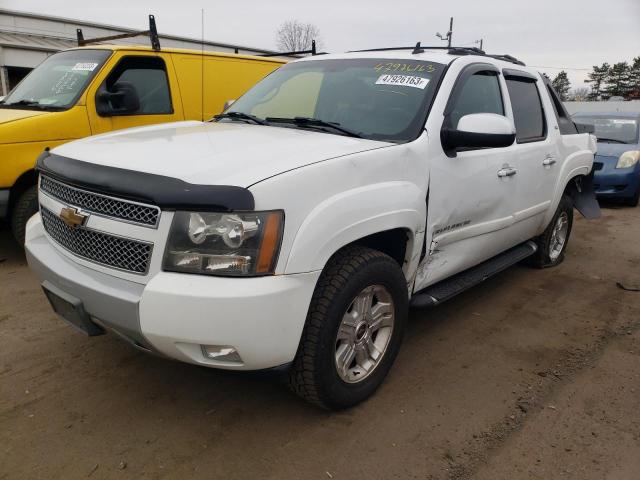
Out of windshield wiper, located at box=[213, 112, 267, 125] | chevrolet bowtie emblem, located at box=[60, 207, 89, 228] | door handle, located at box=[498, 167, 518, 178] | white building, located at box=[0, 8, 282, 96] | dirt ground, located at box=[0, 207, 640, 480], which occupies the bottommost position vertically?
dirt ground, located at box=[0, 207, 640, 480]

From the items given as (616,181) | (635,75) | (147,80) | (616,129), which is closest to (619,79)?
(635,75)

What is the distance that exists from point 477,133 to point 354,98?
31.4 inches

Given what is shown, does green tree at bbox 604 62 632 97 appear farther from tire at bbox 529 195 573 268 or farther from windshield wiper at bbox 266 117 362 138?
windshield wiper at bbox 266 117 362 138

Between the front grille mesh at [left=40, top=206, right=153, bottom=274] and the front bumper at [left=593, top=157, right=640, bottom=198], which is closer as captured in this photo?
the front grille mesh at [left=40, top=206, right=153, bottom=274]

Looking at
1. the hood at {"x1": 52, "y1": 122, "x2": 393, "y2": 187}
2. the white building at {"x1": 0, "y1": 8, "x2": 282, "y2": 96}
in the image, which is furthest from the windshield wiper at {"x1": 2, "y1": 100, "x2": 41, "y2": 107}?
the white building at {"x1": 0, "y1": 8, "x2": 282, "y2": 96}

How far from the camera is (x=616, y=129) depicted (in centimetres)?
937

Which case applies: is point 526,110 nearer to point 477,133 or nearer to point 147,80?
point 477,133

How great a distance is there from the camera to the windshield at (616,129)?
910 centimetres

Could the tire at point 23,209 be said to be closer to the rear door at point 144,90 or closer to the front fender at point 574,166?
the rear door at point 144,90

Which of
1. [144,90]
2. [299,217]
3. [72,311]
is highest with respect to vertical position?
[144,90]

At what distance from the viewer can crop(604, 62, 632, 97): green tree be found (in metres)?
56.0

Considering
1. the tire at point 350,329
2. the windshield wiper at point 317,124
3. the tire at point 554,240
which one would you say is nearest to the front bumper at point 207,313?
the tire at point 350,329

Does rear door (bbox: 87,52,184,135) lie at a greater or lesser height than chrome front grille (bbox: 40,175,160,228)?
greater

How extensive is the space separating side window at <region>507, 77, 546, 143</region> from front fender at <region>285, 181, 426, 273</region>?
62.8 inches
